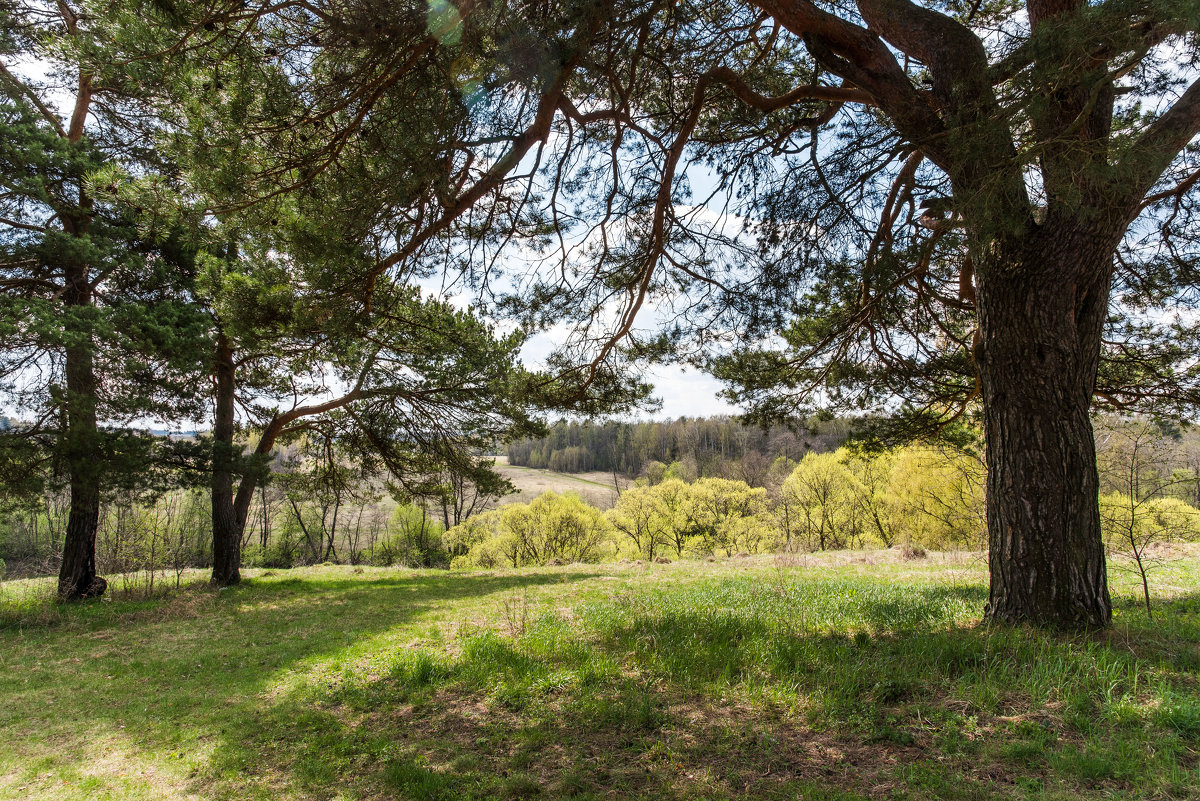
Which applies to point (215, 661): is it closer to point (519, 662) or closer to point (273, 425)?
point (519, 662)

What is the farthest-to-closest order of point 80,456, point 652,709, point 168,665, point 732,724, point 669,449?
point 669,449
point 80,456
point 168,665
point 652,709
point 732,724

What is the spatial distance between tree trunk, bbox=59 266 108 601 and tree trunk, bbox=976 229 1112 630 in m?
11.6

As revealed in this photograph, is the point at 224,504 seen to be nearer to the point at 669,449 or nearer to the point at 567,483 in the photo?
the point at 669,449

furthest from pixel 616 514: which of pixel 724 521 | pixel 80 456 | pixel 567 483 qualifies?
pixel 80 456

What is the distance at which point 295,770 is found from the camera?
3.28m

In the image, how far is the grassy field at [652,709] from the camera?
267cm

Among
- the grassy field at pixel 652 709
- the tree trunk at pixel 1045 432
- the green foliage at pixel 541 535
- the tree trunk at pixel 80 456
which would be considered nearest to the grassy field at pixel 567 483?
the green foliage at pixel 541 535

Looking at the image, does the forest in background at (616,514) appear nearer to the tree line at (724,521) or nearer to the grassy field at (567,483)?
the tree line at (724,521)

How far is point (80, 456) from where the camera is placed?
8852 mm

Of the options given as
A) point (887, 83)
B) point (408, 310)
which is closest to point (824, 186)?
point (887, 83)

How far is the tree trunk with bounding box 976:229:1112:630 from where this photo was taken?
4074 millimetres

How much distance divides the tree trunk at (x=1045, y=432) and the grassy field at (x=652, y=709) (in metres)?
0.36

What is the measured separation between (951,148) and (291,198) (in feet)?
17.6

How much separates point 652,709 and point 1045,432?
363 centimetres
